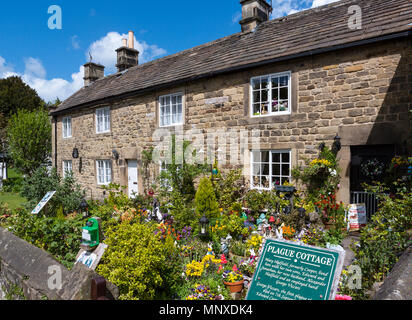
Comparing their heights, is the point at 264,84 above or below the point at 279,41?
below

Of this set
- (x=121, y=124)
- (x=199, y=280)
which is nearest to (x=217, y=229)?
(x=199, y=280)

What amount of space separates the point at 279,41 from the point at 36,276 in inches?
354

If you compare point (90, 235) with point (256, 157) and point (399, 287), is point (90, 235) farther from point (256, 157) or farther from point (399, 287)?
point (256, 157)

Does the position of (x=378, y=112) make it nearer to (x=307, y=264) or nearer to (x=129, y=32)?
(x=307, y=264)

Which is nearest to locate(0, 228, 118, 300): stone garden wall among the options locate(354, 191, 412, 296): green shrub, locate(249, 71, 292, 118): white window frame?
locate(354, 191, 412, 296): green shrub

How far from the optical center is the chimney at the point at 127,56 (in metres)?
17.2

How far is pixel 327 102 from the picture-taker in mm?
7727

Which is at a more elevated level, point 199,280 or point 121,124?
point 121,124

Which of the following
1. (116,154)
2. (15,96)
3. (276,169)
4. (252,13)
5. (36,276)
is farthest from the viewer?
(15,96)

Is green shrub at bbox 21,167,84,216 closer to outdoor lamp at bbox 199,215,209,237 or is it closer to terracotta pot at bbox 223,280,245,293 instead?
outdoor lamp at bbox 199,215,209,237

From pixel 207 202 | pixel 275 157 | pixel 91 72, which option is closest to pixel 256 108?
pixel 275 157

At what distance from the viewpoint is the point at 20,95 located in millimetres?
30938

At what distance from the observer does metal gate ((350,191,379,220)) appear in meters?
A: 7.42
